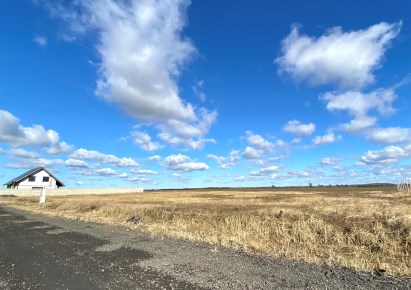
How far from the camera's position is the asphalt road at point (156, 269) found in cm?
917

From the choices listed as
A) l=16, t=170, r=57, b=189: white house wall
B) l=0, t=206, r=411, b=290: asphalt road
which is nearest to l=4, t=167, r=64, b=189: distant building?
l=16, t=170, r=57, b=189: white house wall

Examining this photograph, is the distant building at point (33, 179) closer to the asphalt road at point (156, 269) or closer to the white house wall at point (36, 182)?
the white house wall at point (36, 182)

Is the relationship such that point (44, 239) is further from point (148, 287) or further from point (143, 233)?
point (148, 287)

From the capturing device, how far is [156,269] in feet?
35.4

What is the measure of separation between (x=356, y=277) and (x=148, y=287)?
5843mm

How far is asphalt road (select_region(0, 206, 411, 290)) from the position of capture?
9172mm

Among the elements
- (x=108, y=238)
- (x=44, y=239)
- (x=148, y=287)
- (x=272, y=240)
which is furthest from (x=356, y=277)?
(x=44, y=239)

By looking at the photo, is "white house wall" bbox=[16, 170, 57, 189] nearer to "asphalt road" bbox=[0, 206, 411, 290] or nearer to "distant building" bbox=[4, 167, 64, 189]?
"distant building" bbox=[4, 167, 64, 189]

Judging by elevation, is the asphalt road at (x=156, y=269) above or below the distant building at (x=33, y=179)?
below

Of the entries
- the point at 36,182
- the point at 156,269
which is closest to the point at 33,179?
the point at 36,182

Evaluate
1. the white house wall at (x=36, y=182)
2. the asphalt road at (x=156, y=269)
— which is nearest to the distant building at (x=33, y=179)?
the white house wall at (x=36, y=182)

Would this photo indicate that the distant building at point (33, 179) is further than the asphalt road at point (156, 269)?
Yes

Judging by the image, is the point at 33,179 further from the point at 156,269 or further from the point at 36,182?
the point at 156,269

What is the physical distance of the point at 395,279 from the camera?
9.62 m
